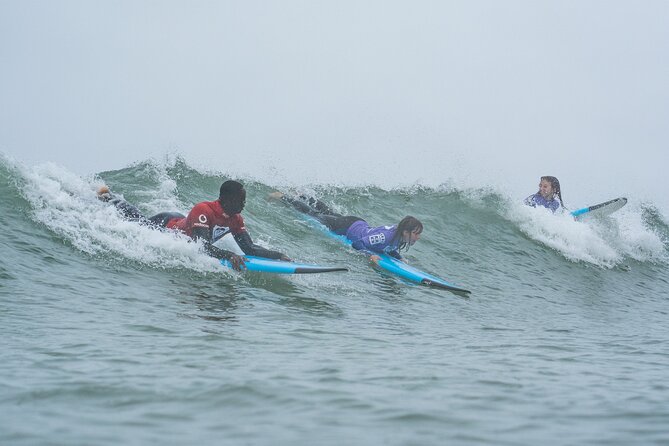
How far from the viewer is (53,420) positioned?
3771 mm

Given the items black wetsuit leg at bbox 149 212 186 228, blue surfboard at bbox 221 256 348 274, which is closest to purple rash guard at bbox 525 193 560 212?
blue surfboard at bbox 221 256 348 274

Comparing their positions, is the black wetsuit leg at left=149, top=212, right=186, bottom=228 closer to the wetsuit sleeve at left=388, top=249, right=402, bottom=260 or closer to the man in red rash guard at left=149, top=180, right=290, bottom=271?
the man in red rash guard at left=149, top=180, right=290, bottom=271

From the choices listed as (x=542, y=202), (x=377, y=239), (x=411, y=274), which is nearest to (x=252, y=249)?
(x=411, y=274)

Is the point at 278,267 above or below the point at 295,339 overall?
above

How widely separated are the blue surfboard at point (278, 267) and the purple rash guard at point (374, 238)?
2.22 meters

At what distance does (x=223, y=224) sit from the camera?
9.53 m

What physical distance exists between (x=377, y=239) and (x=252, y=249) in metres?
2.48

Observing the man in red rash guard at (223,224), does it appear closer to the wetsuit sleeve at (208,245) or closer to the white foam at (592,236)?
the wetsuit sleeve at (208,245)

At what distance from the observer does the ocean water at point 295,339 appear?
12.7 feet

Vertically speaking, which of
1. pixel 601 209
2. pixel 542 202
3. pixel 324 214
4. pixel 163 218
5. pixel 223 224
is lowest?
pixel 163 218

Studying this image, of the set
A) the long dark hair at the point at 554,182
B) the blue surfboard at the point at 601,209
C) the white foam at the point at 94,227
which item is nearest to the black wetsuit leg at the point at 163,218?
the white foam at the point at 94,227

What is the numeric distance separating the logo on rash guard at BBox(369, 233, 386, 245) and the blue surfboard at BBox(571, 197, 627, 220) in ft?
20.3

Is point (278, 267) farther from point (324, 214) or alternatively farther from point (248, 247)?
point (324, 214)

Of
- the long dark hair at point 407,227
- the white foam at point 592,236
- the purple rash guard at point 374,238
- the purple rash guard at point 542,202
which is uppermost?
the purple rash guard at point 542,202
